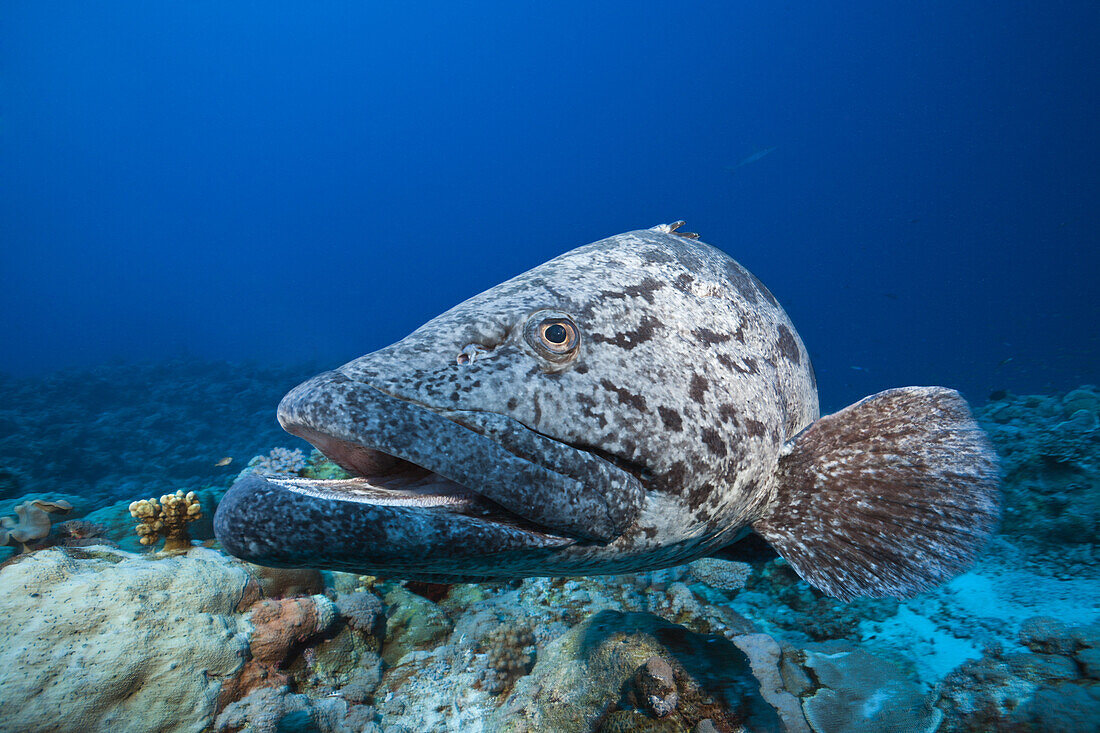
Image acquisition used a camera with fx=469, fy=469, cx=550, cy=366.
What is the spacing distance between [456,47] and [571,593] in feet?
557

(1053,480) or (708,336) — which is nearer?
(708,336)

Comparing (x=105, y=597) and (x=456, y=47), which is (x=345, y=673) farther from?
(x=456, y=47)

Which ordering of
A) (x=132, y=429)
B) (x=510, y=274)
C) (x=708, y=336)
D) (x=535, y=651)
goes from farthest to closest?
1. (x=510, y=274)
2. (x=132, y=429)
3. (x=535, y=651)
4. (x=708, y=336)

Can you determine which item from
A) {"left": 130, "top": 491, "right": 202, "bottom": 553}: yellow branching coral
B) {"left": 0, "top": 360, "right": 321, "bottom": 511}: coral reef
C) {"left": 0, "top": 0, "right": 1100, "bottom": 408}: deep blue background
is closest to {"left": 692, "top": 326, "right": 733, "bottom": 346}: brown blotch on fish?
{"left": 130, "top": 491, "right": 202, "bottom": 553}: yellow branching coral

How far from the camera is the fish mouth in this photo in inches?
52.6

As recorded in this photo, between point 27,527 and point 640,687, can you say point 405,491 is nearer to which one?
point 640,687

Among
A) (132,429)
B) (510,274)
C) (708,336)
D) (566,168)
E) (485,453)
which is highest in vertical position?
(566,168)

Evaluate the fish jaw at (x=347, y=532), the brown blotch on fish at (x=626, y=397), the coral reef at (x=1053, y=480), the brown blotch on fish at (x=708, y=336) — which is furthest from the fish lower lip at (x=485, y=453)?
the coral reef at (x=1053, y=480)

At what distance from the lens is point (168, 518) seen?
17.6 feet

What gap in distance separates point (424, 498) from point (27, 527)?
23.4ft

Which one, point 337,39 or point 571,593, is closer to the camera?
point 571,593

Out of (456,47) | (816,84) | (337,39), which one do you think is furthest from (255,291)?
(816,84)

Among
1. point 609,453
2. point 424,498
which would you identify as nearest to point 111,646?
point 424,498

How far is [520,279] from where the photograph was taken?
2268mm
